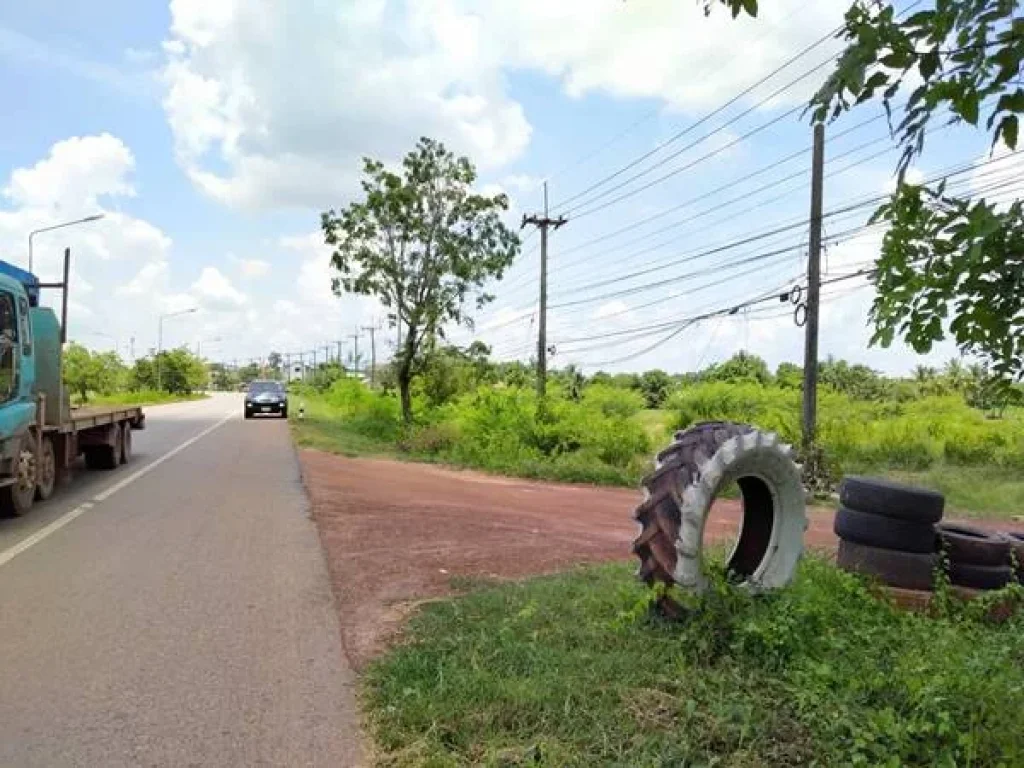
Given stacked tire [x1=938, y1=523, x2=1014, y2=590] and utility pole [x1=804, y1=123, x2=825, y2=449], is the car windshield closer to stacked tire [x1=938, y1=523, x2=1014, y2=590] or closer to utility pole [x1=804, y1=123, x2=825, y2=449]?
utility pole [x1=804, y1=123, x2=825, y2=449]

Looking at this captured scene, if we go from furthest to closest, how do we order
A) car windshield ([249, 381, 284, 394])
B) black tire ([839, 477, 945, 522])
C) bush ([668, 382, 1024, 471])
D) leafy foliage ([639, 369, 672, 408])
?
leafy foliage ([639, 369, 672, 408]) < car windshield ([249, 381, 284, 394]) < bush ([668, 382, 1024, 471]) < black tire ([839, 477, 945, 522])

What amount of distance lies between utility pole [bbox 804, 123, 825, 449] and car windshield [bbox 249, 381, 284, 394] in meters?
30.7

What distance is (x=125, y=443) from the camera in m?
17.8

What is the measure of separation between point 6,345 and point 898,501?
973cm

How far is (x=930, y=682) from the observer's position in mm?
4188

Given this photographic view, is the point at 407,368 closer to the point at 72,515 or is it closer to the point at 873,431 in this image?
the point at 873,431

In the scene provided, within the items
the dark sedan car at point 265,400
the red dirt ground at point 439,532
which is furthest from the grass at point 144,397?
the red dirt ground at point 439,532

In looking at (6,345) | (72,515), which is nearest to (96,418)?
(72,515)

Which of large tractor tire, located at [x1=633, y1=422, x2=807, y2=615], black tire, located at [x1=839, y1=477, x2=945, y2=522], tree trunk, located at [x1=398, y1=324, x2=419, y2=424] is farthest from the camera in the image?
tree trunk, located at [x1=398, y1=324, x2=419, y2=424]

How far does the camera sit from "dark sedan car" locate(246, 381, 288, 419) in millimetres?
42250

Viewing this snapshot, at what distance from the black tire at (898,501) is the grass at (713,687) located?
0.56 m

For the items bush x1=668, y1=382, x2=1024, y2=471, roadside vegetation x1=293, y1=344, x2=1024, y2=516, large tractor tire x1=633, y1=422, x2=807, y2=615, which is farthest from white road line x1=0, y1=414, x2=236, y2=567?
bush x1=668, y1=382, x2=1024, y2=471

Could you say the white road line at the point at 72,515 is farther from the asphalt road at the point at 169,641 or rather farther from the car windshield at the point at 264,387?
the car windshield at the point at 264,387

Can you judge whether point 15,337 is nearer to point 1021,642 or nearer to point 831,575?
point 831,575
